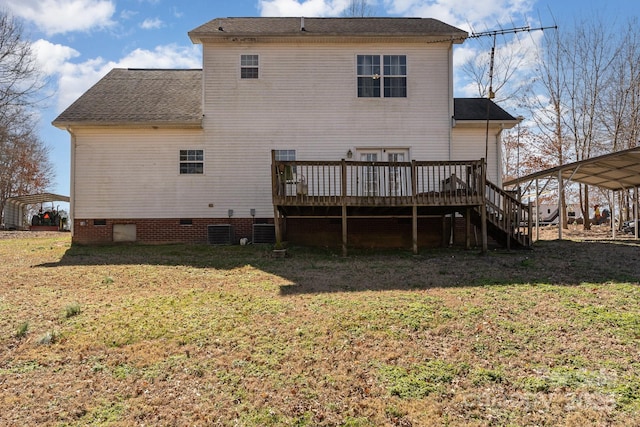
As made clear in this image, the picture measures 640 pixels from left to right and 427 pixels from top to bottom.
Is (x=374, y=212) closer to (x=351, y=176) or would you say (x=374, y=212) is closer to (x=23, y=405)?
(x=351, y=176)

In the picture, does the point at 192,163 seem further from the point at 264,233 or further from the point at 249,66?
the point at 249,66

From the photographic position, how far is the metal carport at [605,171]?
13.5 m

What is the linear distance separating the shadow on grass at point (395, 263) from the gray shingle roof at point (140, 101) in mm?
3994

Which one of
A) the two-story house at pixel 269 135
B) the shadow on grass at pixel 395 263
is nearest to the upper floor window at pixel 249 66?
the two-story house at pixel 269 135

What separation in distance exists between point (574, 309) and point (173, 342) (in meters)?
5.59

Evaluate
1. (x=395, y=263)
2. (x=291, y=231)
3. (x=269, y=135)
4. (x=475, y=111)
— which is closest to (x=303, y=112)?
(x=269, y=135)

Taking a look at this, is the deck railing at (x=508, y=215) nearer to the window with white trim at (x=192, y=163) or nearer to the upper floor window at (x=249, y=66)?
the upper floor window at (x=249, y=66)

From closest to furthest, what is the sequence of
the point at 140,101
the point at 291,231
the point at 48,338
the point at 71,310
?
the point at 48,338 → the point at 71,310 → the point at 291,231 → the point at 140,101

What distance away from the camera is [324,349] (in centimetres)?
514

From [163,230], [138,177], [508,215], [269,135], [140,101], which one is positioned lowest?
[163,230]

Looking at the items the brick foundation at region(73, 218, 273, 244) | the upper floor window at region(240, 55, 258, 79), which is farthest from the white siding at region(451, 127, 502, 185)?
the upper floor window at region(240, 55, 258, 79)

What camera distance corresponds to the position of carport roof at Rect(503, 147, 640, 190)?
1344 cm

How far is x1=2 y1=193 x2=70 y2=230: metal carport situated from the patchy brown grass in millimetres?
20967

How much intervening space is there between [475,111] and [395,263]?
291 inches
